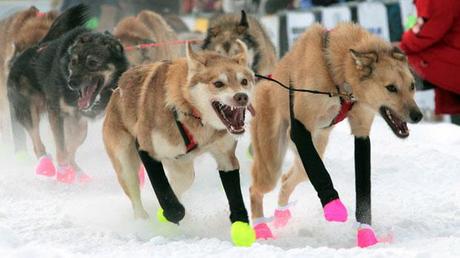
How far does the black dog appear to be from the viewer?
237 inches

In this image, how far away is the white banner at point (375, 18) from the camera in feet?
32.6

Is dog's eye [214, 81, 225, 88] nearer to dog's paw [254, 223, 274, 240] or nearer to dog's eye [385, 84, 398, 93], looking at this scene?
dog's eye [385, 84, 398, 93]

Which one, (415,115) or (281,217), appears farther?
(281,217)

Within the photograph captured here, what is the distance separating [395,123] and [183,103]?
104cm

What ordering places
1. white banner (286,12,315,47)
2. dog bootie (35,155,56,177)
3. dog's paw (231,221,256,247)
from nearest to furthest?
dog's paw (231,221,256,247) < dog bootie (35,155,56,177) < white banner (286,12,315,47)

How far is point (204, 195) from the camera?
582 cm

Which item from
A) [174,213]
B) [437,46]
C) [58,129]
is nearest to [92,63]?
[58,129]

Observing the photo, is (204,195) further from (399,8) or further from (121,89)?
(399,8)

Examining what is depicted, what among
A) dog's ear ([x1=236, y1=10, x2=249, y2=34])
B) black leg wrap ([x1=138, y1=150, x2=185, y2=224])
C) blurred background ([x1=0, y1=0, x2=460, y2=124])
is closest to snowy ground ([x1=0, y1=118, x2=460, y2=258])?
black leg wrap ([x1=138, y1=150, x2=185, y2=224])

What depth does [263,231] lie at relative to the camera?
469 centimetres

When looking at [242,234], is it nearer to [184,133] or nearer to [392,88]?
[184,133]

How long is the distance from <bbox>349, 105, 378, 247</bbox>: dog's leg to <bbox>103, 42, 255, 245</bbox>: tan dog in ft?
2.07

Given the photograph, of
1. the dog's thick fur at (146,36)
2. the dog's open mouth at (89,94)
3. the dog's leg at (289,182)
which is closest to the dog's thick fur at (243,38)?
the dog's thick fur at (146,36)

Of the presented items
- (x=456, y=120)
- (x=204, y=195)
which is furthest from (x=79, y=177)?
(x=456, y=120)
